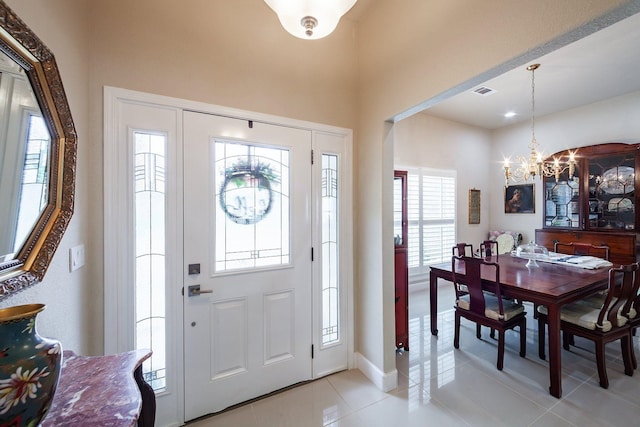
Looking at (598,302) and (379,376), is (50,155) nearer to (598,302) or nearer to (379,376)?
(379,376)

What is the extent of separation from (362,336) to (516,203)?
4667mm

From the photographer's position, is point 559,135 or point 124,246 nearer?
point 124,246

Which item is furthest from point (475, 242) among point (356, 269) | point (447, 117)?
point (356, 269)

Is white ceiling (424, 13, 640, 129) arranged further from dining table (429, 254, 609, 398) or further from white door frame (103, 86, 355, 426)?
white door frame (103, 86, 355, 426)

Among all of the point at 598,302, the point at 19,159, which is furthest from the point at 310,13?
the point at 598,302

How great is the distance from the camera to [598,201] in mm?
3816

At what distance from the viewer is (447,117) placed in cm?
473

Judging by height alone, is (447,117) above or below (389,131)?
above

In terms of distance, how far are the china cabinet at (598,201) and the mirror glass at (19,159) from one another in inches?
193

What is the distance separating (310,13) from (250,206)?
1261 mm

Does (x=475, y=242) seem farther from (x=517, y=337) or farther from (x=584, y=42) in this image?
(x=584, y=42)

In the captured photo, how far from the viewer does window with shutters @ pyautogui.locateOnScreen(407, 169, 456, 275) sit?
14.7 ft

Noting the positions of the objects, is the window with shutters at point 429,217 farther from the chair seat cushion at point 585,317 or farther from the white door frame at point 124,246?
the white door frame at point 124,246

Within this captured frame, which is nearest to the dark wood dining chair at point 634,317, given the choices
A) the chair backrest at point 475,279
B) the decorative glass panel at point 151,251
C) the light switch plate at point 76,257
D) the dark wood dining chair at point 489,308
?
the dark wood dining chair at point 489,308
